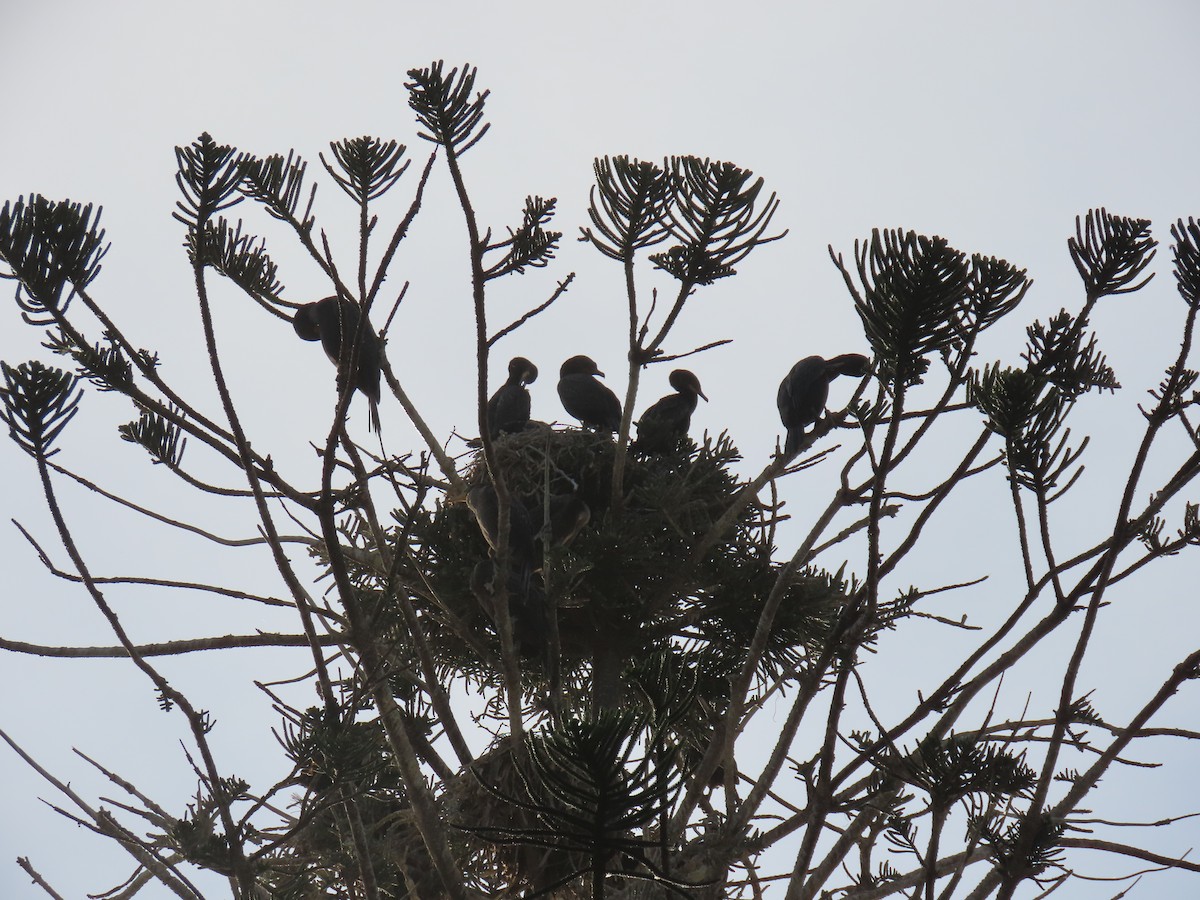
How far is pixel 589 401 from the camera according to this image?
22.1 feet

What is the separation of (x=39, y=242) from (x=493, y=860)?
238 cm

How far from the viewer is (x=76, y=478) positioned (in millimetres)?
2275

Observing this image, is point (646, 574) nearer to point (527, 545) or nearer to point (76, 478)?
point (527, 545)

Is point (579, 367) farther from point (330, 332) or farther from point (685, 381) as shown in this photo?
point (330, 332)

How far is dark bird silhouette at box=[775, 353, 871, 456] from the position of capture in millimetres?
5871

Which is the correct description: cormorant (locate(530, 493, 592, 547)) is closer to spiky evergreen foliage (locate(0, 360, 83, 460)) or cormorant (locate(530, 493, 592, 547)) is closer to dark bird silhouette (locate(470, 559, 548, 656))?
dark bird silhouette (locate(470, 559, 548, 656))

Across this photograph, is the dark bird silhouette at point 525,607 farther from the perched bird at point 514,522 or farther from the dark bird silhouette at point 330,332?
the dark bird silhouette at point 330,332

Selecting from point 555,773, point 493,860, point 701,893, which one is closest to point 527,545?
point 493,860

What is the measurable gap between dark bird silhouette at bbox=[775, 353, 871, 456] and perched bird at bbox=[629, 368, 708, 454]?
57 cm

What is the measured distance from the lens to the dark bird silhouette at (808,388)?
587 centimetres

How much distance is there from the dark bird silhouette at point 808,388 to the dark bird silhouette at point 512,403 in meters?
1.43

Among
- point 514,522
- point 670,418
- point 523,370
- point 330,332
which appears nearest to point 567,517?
point 514,522

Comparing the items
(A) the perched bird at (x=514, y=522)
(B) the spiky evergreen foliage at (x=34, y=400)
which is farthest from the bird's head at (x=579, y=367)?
(B) the spiky evergreen foliage at (x=34, y=400)

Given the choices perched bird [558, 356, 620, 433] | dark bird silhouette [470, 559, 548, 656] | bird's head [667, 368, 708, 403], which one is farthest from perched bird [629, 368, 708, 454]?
dark bird silhouette [470, 559, 548, 656]
